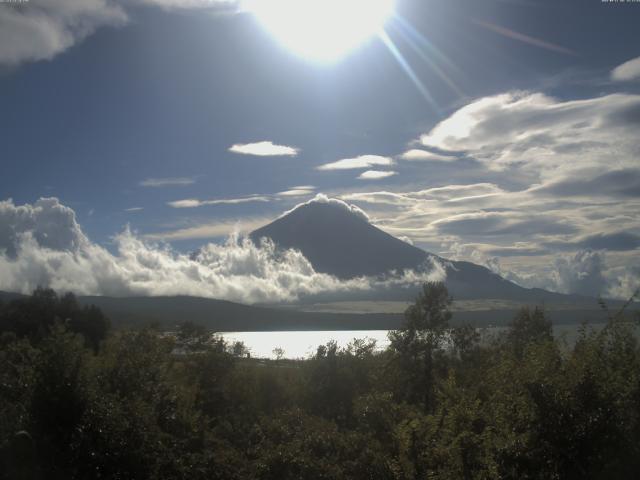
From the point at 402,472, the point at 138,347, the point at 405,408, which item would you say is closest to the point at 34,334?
the point at 138,347

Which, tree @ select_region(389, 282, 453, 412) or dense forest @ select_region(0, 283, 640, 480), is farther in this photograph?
tree @ select_region(389, 282, 453, 412)

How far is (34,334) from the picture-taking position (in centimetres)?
8300

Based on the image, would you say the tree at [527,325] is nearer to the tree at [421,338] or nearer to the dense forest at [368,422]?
the tree at [421,338]

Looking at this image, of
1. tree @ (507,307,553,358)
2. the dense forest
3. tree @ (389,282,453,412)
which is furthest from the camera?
tree @ (507,307,553,358)

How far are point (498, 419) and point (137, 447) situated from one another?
13.5 metres

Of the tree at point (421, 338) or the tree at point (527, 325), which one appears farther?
the tree at point (527, 325)

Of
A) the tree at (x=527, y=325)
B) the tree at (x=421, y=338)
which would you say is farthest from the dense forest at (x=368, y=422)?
the tree at (x=527, y=325)

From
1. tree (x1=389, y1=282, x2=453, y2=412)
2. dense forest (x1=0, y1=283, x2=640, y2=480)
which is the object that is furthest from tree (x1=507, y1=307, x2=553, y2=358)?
dense forest (x1=0, y1=283, x2=640, y2=480)

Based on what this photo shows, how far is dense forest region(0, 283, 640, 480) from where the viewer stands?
1650 centimetres

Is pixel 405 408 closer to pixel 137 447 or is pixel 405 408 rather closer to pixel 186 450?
pixel 186 450

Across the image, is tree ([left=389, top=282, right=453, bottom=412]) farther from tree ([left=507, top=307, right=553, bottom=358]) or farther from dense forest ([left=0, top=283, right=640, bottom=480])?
tree ([left=507, top=307, right=553, bottom=358])

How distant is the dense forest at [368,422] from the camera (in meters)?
16.5

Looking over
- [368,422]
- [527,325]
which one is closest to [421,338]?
[368,422]

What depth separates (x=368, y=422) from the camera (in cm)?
3034
